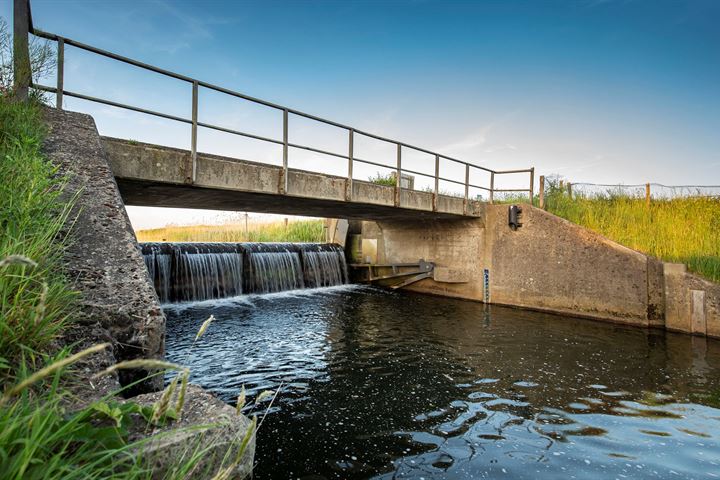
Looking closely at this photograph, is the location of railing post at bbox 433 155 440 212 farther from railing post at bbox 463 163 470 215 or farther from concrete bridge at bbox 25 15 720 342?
railing post at bbox 463 163 470 215

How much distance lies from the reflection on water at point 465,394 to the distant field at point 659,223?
2.71 meters

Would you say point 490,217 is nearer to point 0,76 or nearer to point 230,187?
point 230,187

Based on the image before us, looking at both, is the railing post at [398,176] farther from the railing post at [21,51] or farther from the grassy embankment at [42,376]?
the grassy embankment at [42,376]

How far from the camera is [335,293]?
15539 millimetres

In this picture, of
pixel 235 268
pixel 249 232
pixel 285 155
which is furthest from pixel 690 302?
pixel 249 232

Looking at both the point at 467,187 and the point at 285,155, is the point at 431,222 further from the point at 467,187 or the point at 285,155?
the point at 285,155

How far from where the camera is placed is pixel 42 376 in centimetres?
83

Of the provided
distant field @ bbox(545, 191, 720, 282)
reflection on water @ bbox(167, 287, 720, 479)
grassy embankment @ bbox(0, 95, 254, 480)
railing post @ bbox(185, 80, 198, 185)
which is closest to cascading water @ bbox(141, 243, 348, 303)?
reflection on water @ bbox(167, 287, 720, 479)

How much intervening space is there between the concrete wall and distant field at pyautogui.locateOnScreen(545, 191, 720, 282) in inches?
38.5

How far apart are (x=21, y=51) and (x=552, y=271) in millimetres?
14007

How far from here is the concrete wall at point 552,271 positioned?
33.8ft

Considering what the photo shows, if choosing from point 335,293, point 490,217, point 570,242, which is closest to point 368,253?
point 335,293

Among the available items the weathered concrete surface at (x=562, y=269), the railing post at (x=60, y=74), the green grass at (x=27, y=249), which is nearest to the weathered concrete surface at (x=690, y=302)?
the weathered concrete surface at (x=562, y=269)

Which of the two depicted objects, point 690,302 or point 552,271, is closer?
point 690,302
